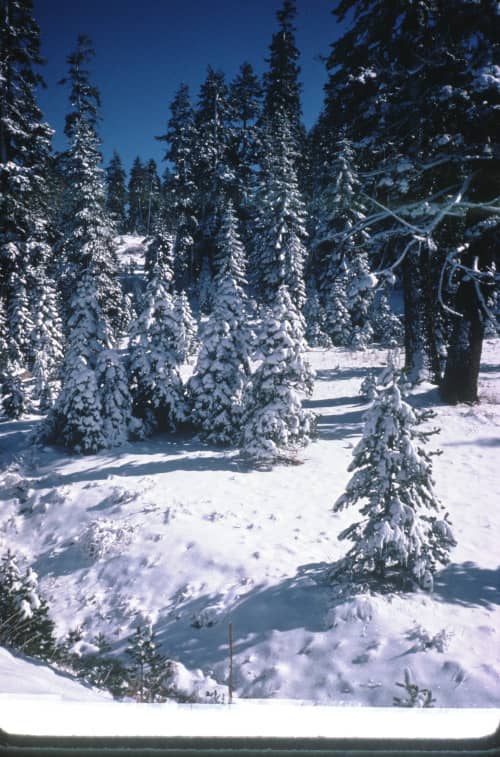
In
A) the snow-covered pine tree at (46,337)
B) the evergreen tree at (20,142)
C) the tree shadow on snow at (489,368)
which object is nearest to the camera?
the evergreen tree at (20,142)

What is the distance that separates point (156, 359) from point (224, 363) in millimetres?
2789

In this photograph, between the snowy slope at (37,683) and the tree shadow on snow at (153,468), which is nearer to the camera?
the snowy slope at (37,683)

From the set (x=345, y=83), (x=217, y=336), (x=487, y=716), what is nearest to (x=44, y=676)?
(x=487, y=716)

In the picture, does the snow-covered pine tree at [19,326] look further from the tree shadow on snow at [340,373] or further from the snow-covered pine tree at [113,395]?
the tree shadow on snow at [340,373]

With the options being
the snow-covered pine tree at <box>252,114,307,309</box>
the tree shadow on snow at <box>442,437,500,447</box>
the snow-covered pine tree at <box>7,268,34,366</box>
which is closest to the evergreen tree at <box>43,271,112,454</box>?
the snow-covered pine tree at <box>252,114,307,309</box>

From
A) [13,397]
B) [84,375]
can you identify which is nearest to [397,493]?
[84,375]

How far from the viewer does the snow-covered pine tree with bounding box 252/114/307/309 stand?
18.0 ft

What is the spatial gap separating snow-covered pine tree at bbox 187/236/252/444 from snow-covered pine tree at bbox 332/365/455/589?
8.00 metres

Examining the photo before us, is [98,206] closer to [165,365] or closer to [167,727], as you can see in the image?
[165,365]

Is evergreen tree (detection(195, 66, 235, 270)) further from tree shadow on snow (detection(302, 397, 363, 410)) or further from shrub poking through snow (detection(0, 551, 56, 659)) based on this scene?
tree shadow on snow (detection(302, 397, 363, 410))

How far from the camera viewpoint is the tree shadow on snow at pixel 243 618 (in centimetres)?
508

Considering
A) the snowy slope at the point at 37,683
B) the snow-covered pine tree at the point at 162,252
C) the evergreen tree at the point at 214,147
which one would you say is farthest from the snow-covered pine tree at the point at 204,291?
the snowy slope at the point at 37,683

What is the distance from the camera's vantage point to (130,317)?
3594cm

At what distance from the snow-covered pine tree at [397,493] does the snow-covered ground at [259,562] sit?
17.8 inches
